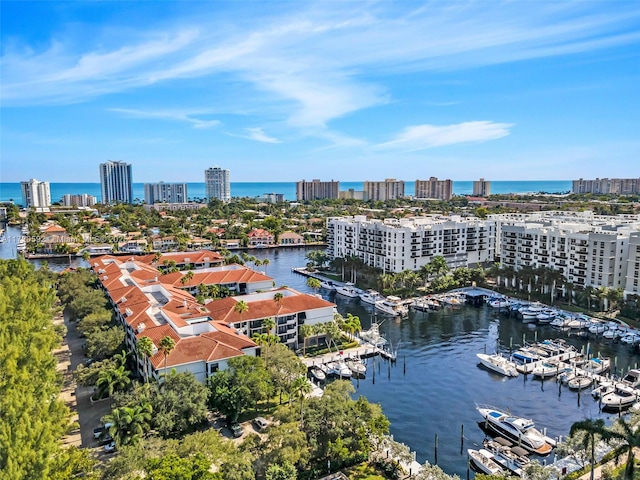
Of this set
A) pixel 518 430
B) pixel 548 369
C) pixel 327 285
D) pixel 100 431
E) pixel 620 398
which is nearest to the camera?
pixel 100 431

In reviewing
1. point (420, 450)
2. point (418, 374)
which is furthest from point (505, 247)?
point (420, 450)

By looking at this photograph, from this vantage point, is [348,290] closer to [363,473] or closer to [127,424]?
[363,473]

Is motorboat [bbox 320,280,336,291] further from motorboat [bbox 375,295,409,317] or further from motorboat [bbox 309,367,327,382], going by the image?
motorboat [bbox 309,367,327,382]

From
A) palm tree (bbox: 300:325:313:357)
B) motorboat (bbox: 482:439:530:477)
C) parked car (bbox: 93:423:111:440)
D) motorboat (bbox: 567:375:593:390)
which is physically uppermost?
palm tree (bbox: 300:325:313:357)

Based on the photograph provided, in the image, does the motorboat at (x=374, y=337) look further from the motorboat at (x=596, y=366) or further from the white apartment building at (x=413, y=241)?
the white apartment building at (x=413, y=241)

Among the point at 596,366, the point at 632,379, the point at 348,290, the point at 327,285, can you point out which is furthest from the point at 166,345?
the point at 327,285

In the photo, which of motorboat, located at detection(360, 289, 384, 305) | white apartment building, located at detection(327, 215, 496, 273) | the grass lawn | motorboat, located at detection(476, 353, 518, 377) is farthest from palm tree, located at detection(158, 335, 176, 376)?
white apartment building, located at detection(327, 215, 496, 273)
